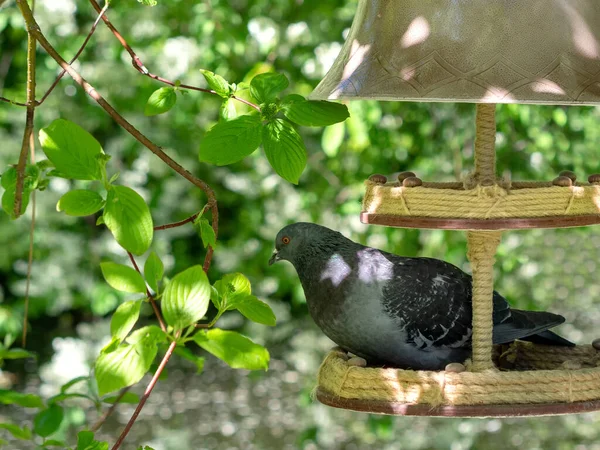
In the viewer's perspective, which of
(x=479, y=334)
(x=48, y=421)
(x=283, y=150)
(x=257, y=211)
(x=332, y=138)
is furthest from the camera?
(x=257, y=211)

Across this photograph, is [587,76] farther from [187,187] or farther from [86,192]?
[187,187]

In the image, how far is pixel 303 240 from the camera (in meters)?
1.99

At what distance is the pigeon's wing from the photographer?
180 cm

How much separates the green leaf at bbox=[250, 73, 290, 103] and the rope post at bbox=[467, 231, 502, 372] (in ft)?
1.61

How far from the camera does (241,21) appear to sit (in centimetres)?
475

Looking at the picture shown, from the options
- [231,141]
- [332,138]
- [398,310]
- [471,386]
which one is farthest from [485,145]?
[332,138]

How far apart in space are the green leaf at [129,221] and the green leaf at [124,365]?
128mm

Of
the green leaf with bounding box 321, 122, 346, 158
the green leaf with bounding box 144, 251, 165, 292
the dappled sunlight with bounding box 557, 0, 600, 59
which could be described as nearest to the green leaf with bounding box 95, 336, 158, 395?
the green leaf with bounding box 144, 251, 165, 292

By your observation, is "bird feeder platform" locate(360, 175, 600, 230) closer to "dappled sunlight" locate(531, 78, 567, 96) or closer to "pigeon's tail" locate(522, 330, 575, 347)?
"dappled sunlight" locate(531, 78, 567, 96)

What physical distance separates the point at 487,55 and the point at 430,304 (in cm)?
53

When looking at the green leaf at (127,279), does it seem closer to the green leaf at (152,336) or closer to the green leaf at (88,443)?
the green leaf at (152,336)

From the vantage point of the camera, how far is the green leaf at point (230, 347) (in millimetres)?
1282

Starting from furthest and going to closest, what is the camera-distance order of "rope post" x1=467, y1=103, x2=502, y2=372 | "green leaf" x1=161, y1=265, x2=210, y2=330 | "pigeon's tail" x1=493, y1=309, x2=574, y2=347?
1. "pigeon's tail" x1=493, y1=309, x2=574, y2=347
2. "rope post" x1=467, y1=103, x2=502, y2=372
3. "green leaf" x1=161, y1=265, x2=210, y2=330

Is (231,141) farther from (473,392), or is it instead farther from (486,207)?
(473,392)
